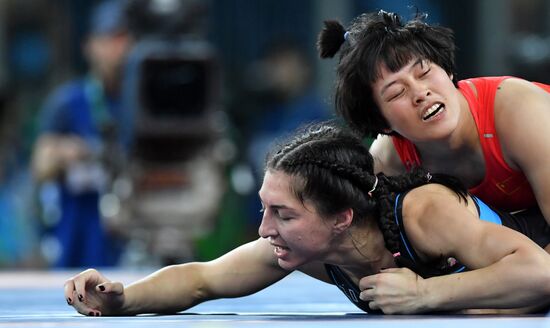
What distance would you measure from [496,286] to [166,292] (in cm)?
96

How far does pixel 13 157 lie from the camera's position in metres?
8.84

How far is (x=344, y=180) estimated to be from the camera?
3.26 m

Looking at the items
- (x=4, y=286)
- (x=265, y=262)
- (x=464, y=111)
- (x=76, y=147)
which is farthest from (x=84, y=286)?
(x=76, y=147)

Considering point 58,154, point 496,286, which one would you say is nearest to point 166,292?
point 496,286

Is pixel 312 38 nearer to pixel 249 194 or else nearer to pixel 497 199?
pixel 249 194

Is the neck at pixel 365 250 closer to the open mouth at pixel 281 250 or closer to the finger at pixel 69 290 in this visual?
the open mouth at pixel 281 250

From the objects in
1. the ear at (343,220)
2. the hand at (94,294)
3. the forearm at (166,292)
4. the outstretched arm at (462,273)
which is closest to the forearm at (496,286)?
the outstretched arm at (462,273)

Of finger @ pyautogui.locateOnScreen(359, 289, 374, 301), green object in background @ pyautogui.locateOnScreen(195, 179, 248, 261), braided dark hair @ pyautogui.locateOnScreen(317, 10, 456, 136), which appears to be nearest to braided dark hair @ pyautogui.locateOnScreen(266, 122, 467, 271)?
finger @ pyautogui.locateOnScreen(359, 289, 374, 301)

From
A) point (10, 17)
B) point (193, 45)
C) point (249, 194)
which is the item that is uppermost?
point (10, 17)

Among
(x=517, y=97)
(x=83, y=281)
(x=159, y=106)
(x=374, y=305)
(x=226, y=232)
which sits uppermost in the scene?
(x=159, y=106)

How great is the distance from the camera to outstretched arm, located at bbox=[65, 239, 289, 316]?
3.49m

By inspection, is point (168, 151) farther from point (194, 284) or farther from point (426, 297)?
point (426, 297)

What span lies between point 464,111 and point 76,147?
3716 mm

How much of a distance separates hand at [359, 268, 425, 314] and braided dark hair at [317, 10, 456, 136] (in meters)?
0.55
